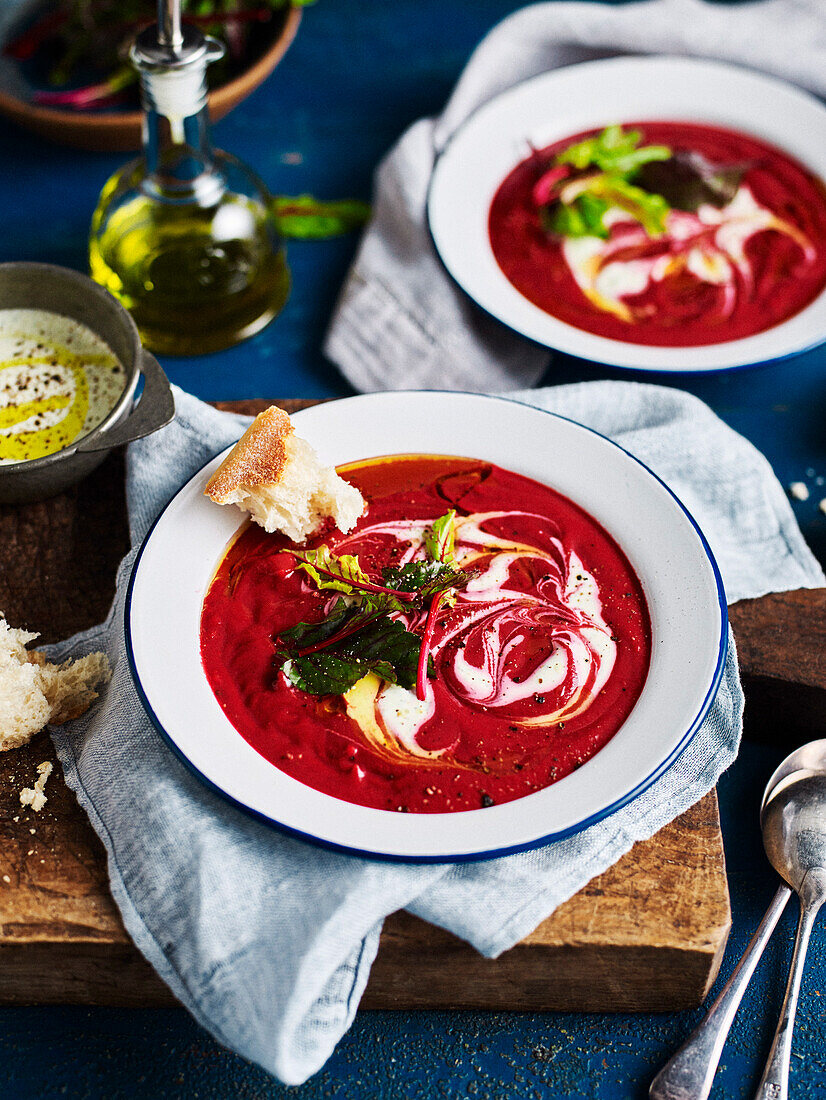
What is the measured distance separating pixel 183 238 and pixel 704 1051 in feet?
8.70

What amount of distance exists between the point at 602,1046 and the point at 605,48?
3.51 metres

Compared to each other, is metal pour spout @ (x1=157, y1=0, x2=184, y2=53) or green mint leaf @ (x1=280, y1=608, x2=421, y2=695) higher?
metal pour spout @ (x1=157, y1=0, x2=184, y2=53)

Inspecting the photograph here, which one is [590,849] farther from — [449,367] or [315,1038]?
[449,367]

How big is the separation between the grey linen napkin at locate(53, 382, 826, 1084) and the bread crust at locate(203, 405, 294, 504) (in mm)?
417

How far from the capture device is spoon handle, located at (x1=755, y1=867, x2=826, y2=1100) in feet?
7.13

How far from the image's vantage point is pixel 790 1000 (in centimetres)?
226

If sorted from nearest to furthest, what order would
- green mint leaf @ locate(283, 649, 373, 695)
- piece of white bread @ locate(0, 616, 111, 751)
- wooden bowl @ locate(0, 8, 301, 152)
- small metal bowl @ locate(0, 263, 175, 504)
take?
green mint leaf @ locate(283, 649, 373, 695) → piece of white bread @ locate(0, 616, 111, 751) → small metal bowl @ locate(0, 263, 175, 504) → wooden bowl @ locate(0, 8, 301, 152)

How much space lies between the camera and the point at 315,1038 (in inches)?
81.3

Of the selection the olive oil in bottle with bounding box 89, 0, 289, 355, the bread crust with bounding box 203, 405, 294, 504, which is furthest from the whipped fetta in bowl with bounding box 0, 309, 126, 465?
the bread crust with bounding box 203, 405, 294, 504

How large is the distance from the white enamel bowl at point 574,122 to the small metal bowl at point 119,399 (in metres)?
1.03

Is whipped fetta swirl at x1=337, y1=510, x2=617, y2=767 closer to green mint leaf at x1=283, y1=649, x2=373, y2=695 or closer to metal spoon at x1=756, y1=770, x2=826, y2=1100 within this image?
green mint leaf at x1=283, y1=649, x2=373, y2=695

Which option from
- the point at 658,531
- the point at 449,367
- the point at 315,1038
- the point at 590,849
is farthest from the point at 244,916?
the point at 449,367

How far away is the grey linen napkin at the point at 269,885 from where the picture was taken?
6.76 ft

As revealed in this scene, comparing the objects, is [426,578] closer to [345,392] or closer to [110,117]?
[345,392]
